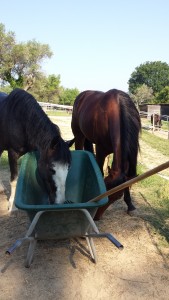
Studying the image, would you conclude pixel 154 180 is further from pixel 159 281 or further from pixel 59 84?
pixel 59 84

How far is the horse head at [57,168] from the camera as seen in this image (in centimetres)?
273

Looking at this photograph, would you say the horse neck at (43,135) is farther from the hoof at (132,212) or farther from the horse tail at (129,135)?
the hoof at (132,212)

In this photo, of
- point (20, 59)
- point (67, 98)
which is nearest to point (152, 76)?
point (67, 98)

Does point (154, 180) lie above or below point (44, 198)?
below

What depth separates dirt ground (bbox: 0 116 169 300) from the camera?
7.62 ft

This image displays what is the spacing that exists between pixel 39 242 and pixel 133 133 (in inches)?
60.1

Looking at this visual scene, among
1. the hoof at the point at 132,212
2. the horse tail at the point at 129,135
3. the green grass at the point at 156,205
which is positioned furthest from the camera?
the hoof at the point at 132,212

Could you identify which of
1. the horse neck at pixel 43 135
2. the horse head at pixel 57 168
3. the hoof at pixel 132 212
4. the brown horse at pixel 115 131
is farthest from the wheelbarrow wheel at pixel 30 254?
the hoof at pixel 132 212

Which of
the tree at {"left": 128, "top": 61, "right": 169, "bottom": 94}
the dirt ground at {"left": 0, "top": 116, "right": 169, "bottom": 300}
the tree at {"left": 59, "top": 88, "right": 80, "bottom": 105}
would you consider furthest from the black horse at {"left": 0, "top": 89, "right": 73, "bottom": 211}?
the tree at {"left": 128, "top": 61, "right": 169, "bottom": 94}

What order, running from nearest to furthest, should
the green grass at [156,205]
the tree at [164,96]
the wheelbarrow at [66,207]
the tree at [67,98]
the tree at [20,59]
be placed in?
the wheelbarrow at [66,207]
the green grass at [156,205]
the tree at [20,59]
the tree at [164,96]
the tree at [67,98]

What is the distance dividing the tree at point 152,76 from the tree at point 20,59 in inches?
1962

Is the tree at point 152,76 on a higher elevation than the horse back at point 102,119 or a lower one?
higher

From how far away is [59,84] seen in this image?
6350 cm

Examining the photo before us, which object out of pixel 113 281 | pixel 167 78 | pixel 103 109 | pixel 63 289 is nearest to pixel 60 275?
pixel 63 289
